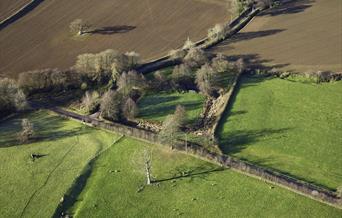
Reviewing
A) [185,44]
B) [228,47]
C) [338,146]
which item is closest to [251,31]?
[228,47]

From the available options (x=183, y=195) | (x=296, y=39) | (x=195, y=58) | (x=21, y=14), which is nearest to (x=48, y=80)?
(x=195, y=58)

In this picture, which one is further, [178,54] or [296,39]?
[296,39]

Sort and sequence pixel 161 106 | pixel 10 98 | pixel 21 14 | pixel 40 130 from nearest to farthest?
pixel 40 130
pixel 10 98
pixel 161 106
pixel 21 14

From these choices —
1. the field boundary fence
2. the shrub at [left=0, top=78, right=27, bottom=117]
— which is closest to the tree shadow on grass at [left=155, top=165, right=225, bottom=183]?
the field boundary fence

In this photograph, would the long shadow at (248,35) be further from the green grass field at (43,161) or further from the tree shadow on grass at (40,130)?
the tree shadow on grass at (40,130)

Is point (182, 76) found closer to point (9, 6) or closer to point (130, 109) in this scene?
point (130, 109)

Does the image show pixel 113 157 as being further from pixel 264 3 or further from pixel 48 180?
pixel 264 3

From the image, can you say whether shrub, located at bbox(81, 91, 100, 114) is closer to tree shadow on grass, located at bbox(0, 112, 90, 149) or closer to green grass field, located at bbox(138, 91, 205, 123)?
tree shadow on grass, located at bbox(0, 112, 90, 149)
